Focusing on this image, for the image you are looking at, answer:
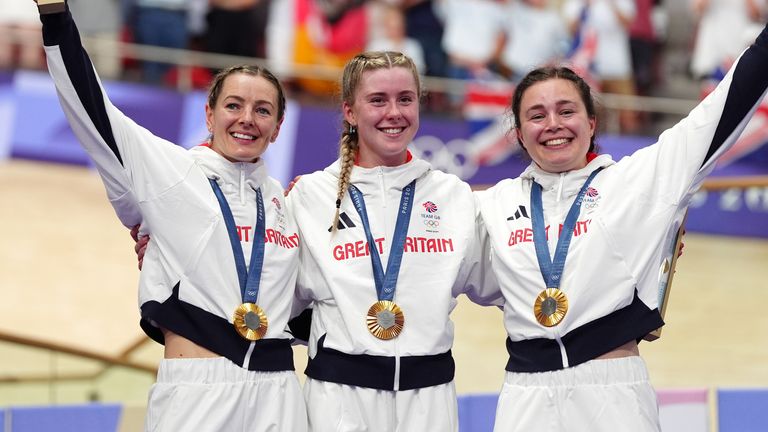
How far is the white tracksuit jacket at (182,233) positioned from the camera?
400 cm

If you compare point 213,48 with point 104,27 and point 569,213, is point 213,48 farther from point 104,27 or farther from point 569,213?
point 569,213

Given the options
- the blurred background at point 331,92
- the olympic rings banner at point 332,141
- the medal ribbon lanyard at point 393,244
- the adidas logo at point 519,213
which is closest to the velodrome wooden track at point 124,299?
the blurred background at point 331,92

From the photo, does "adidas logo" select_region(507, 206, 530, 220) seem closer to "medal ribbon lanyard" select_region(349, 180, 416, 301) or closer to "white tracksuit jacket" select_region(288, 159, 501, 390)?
"white tracksuit jacket" select_region(288, 159, 501, 390)

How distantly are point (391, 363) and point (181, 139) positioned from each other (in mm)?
8196

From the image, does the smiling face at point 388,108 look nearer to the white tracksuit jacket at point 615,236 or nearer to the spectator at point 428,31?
the white tracksuit jacket at point 615,236

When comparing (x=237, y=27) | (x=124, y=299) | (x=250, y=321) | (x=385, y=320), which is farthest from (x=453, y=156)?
(x=250, y=321)

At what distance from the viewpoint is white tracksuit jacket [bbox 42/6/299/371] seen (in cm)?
400

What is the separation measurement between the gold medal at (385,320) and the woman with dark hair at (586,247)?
0.37m

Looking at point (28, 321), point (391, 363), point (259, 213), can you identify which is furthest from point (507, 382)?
point (28, 321)

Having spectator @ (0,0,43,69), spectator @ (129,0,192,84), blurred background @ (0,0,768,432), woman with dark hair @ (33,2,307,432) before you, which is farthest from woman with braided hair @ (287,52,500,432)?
spectator @ (0,0,43,69)

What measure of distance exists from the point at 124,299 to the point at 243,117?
5.67 metres

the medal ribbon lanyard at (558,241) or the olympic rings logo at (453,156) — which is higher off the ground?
the olympic rings logo at (453,156)

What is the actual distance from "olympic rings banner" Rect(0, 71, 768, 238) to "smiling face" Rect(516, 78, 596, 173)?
6.45 metres

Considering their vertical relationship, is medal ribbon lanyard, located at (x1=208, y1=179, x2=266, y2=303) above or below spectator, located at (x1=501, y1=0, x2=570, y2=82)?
below
